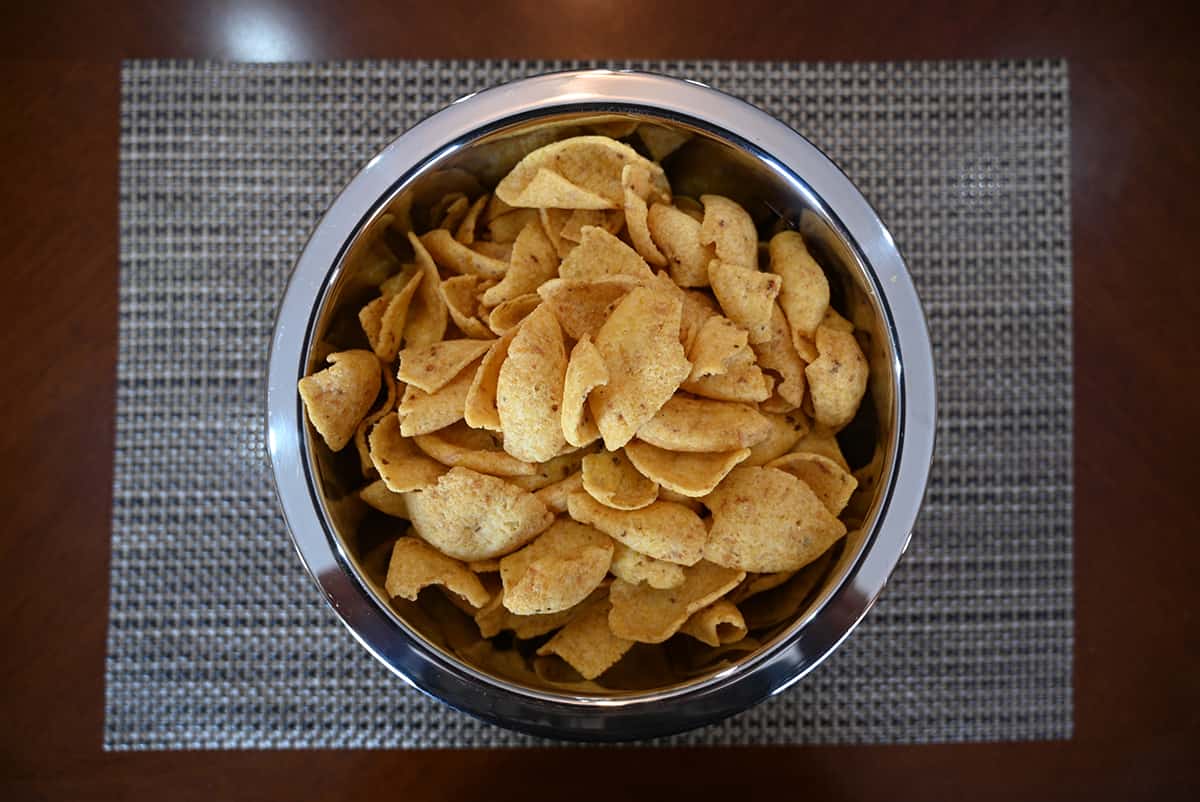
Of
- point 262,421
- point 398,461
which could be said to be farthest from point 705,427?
point 262,421

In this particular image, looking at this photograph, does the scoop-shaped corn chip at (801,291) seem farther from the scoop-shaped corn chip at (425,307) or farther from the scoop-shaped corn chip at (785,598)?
the scoop-shaped corn chip at (425,307)

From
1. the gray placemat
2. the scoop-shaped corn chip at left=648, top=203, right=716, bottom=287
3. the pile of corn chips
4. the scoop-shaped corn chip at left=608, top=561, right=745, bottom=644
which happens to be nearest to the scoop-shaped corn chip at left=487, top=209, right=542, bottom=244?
the pile of corn chips

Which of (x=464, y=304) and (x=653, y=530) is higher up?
(x=464, y=304)

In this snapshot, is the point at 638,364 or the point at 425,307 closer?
the point at 638,364

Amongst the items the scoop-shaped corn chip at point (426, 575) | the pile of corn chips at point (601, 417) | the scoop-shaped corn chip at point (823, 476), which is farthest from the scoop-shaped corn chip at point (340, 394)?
the scoop-shaped corn chip at point (823, 476)

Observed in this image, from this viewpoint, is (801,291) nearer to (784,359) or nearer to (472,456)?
(784,359)
